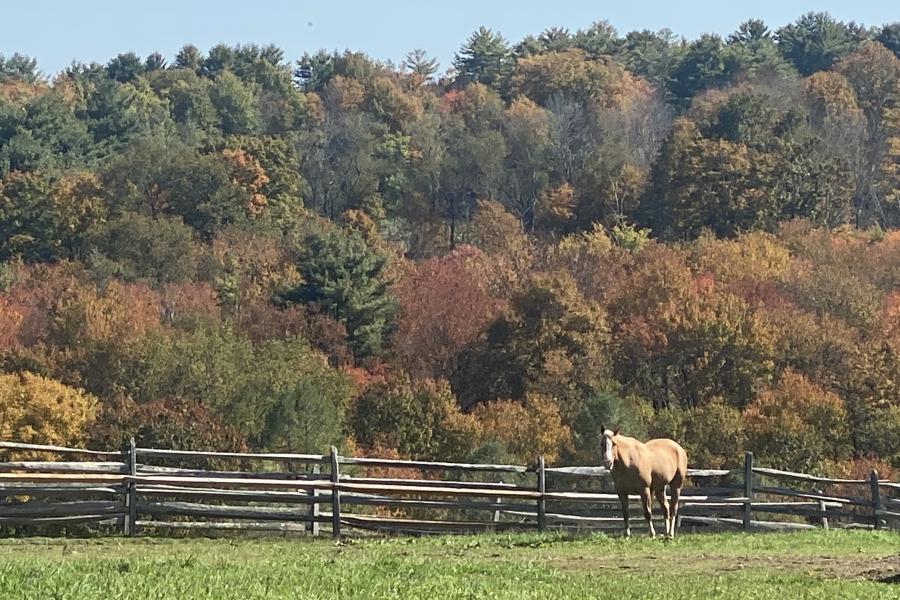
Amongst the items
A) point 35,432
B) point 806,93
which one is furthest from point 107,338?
point 806,93

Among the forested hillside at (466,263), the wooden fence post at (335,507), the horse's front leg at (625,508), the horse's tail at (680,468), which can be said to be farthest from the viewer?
the forested hillside at (466,263)

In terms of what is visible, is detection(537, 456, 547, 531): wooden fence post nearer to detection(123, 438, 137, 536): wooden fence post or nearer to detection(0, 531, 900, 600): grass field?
detection(0, 531, 900, 600): grass field

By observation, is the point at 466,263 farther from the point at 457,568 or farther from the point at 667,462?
the point at 457,568

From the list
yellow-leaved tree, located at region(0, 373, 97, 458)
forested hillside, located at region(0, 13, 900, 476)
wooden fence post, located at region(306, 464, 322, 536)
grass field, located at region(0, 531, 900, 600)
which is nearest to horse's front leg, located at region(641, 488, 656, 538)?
grass field, located at region(0, 531, 900, 600)

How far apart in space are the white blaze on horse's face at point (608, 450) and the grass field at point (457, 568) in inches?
40.4

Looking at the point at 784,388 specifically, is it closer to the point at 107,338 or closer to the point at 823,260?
the point at 823,260

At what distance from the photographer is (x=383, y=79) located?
124 m

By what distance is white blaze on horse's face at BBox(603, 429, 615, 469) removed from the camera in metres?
19.9

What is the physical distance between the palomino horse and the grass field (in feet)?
3.01

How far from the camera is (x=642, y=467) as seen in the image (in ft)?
67.5

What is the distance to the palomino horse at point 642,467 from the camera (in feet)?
66.5

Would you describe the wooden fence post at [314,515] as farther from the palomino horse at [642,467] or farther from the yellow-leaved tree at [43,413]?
the yellow-leaved tree at [43,413]

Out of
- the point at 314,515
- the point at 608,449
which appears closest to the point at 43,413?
the point at 314,515

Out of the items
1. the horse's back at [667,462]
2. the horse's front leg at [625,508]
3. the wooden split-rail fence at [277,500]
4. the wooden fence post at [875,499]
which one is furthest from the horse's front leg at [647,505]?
the wooden fence post at [875,499]
